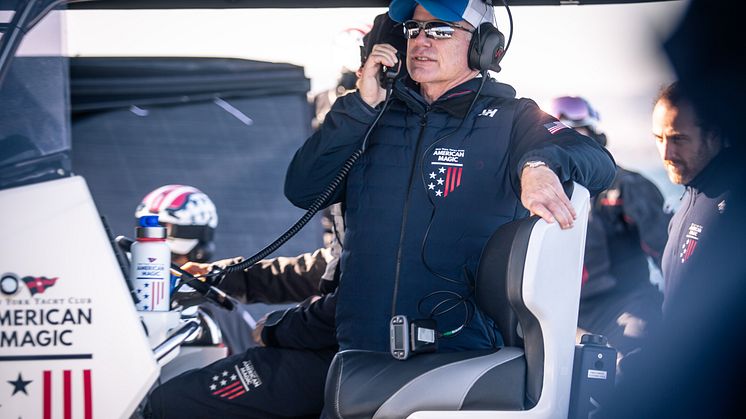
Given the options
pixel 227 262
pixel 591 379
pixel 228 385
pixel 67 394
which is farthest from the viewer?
pixel 227 262

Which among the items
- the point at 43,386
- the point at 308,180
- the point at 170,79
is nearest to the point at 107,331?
the point at 43,386

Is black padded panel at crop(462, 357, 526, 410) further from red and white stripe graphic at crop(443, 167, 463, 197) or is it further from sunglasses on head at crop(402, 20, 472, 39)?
sunglasses on head at crop(402, 20, 472, 39)

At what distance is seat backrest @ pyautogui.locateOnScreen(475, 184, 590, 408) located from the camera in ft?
7.88

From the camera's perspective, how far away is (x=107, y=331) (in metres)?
2.26

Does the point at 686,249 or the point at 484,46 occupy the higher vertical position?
the point at 484,46

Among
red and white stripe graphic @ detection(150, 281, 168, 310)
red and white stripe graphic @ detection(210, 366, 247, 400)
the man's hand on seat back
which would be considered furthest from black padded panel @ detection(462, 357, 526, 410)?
red and white stripe graphic @ detection(210, 366, 247, 400)

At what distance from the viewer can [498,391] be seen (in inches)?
96.8

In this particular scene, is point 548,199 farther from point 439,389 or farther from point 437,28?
point 437,28

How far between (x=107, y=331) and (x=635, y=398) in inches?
44.4

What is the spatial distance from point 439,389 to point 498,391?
0.14 meters

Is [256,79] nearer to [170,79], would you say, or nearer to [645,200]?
[170,79]

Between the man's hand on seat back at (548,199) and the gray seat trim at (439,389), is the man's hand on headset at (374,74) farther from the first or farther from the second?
the gray seat trim at (439,389)

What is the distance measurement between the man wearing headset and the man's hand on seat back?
0.14 m

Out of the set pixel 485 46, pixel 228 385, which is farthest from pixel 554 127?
pixel 228 385
